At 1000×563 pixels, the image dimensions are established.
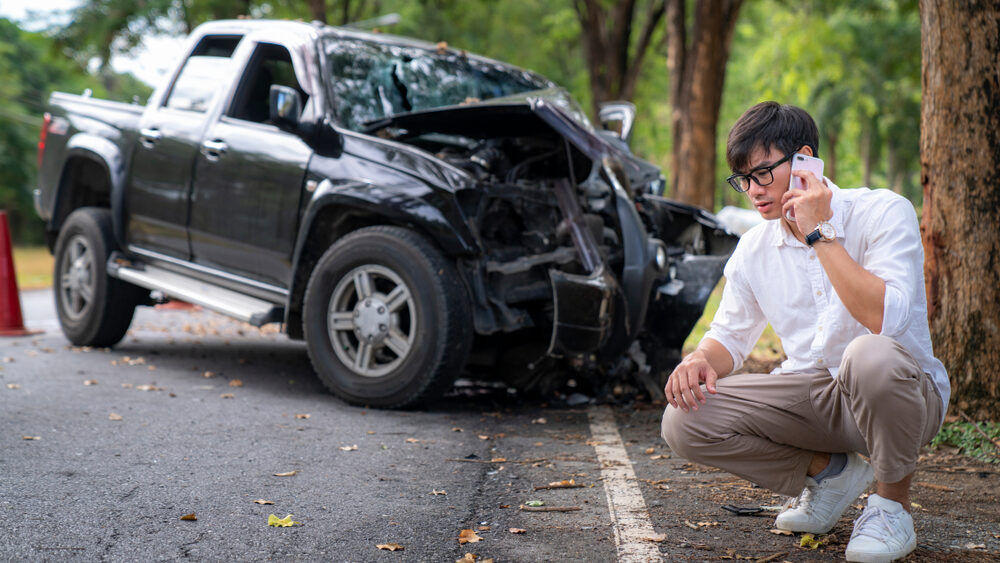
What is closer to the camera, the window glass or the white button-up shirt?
the white button-up shirt

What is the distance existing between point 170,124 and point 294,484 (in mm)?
3708

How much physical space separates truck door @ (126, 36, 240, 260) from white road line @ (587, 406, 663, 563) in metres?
3.12

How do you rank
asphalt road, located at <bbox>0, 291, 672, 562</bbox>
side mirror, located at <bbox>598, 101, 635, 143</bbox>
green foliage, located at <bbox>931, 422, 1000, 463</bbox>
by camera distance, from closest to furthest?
1. asphalt road, located at <bbox>0, 291, 672, 562</bbox>
2. green foliage, located at <bbox>931, 422, 1000, 463</bbox>
3. side mirror, located at <bbox>598, 101, 635, 143</bbox>

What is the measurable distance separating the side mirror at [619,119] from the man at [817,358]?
3.60 m

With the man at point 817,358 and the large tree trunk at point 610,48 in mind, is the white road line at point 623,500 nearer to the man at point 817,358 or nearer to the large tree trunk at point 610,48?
the man at point 817,358

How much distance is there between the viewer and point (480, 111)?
5.35 m

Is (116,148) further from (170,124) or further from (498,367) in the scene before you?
(498,367)

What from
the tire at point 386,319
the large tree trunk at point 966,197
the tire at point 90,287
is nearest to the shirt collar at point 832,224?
the large tree trunk at point 966,197

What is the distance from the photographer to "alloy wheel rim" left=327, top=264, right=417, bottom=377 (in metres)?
5.32

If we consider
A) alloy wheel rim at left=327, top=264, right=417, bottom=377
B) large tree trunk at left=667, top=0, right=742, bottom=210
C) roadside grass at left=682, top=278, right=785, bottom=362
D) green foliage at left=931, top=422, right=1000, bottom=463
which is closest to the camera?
green foliage at left=931, top=422, right=1000, bottom=463

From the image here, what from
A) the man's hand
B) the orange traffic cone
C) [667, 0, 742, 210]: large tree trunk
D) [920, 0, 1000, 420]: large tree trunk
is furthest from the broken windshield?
[667, 0, 742, 210]: large tree trunk

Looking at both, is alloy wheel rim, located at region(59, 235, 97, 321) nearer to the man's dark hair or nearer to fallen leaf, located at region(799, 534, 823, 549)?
the man's dark hair

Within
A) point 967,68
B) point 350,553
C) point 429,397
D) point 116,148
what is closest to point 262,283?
point 429,397

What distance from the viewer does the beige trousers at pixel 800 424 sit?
9.53 ft
